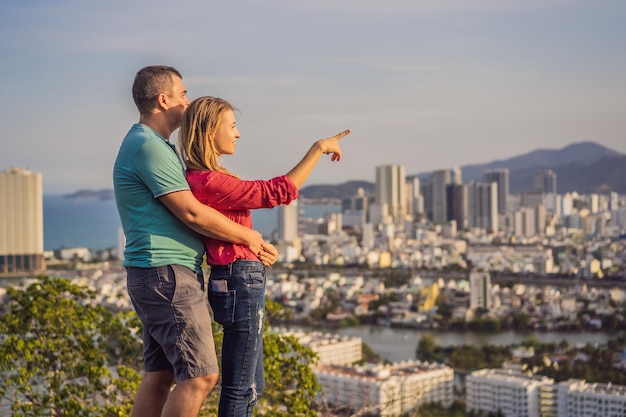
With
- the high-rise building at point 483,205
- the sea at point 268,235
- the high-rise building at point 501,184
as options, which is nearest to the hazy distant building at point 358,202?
the sea at point 268,235

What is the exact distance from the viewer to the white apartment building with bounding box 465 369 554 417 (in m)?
8.48

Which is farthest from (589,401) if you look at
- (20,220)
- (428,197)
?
(428,197)

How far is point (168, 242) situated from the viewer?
3.90 feet

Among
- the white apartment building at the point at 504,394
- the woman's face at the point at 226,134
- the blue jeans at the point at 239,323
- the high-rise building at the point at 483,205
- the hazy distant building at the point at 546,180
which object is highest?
the hazy distant building at the point at 546,180

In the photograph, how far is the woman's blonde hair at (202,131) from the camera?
1.20 meters

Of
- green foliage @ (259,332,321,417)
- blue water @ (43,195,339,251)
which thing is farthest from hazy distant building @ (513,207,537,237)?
green foliage @ (259,332,321,417)

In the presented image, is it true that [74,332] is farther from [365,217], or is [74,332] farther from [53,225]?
[365,217]

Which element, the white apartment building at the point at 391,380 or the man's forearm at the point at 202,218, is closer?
the man's forearm at the point at 202,218

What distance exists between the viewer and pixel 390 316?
53.7ft

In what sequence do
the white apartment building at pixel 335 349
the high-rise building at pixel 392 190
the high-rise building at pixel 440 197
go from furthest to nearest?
the high-rise building at pixel 440 197
the high-rise building at pixel 392 190
the white apartment building at pixel 335 349

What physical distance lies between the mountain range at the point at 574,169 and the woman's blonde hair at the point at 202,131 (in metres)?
34.3

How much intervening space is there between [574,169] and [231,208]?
3861cm

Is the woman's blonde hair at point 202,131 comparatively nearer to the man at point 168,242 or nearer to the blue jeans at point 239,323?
the man at point 168,242

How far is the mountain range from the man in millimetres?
34352
